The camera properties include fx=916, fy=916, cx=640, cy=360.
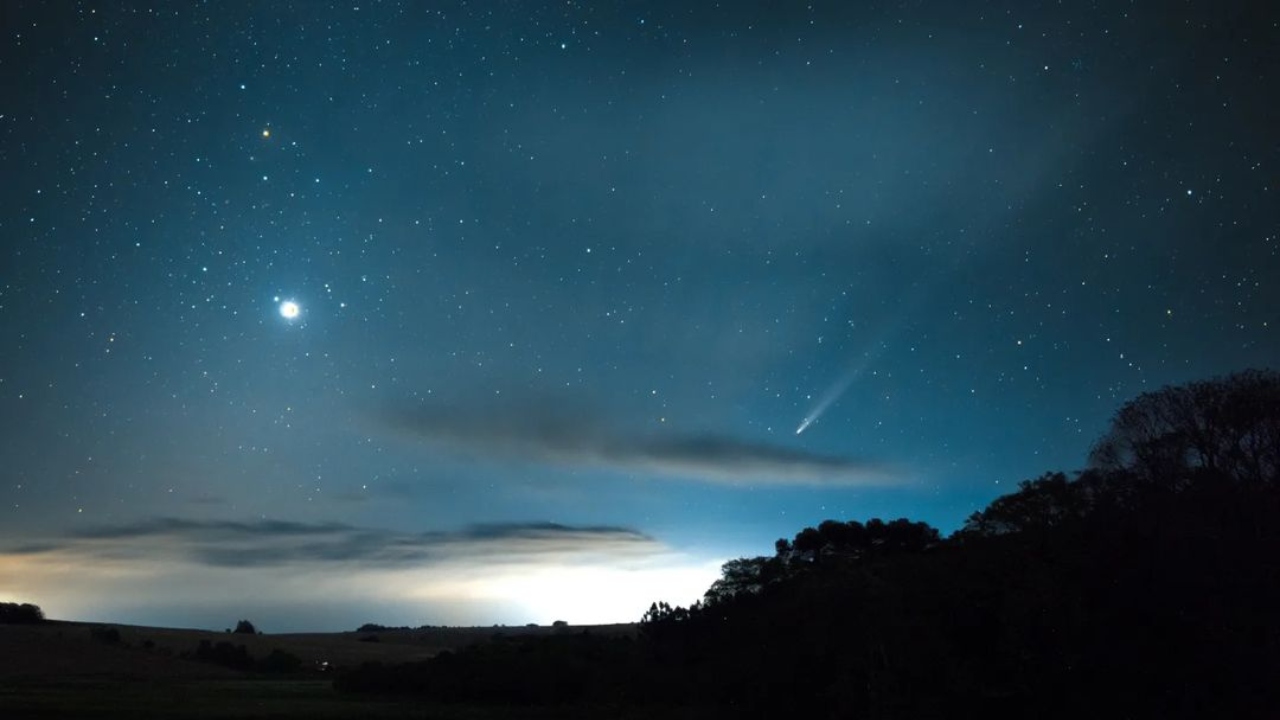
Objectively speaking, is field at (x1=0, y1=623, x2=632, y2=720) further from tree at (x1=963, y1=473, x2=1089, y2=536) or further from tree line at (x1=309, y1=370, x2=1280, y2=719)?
tree at (x1=963, y1=473, x2=1089, y2=536)

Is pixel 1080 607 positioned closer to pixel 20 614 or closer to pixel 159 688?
pixel 159 688

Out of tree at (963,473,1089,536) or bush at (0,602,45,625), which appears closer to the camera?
tree at (963,473,1089,536)

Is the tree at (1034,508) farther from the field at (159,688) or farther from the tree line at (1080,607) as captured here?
the field at (159,688)

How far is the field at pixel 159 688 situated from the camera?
34.7 meters

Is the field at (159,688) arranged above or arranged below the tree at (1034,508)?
below

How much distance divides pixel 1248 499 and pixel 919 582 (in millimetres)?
9889

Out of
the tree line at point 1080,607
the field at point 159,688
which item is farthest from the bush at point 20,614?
the tree line at point 1080,607

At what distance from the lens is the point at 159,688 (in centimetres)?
4791

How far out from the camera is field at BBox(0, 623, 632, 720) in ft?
114

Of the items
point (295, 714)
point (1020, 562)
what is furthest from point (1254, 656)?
point (295, 714)

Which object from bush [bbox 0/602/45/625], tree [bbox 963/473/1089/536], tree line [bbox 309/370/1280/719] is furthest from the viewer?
bush [bbox 0/602/45/625]

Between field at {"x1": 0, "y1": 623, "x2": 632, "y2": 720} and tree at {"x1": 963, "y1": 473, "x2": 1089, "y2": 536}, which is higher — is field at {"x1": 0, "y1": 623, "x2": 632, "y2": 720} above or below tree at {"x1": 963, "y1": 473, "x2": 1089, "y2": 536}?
below

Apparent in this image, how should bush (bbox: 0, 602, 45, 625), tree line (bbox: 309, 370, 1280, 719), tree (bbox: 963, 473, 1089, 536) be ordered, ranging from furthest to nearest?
Answer: bush (bbox: 0, 602, 45, 625) → tree (bbox: 963, 473, 1089, 536) → tree line (bbox: 309, 370, 1280, 719)

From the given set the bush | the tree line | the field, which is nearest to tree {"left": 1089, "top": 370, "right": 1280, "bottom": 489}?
the tree line
